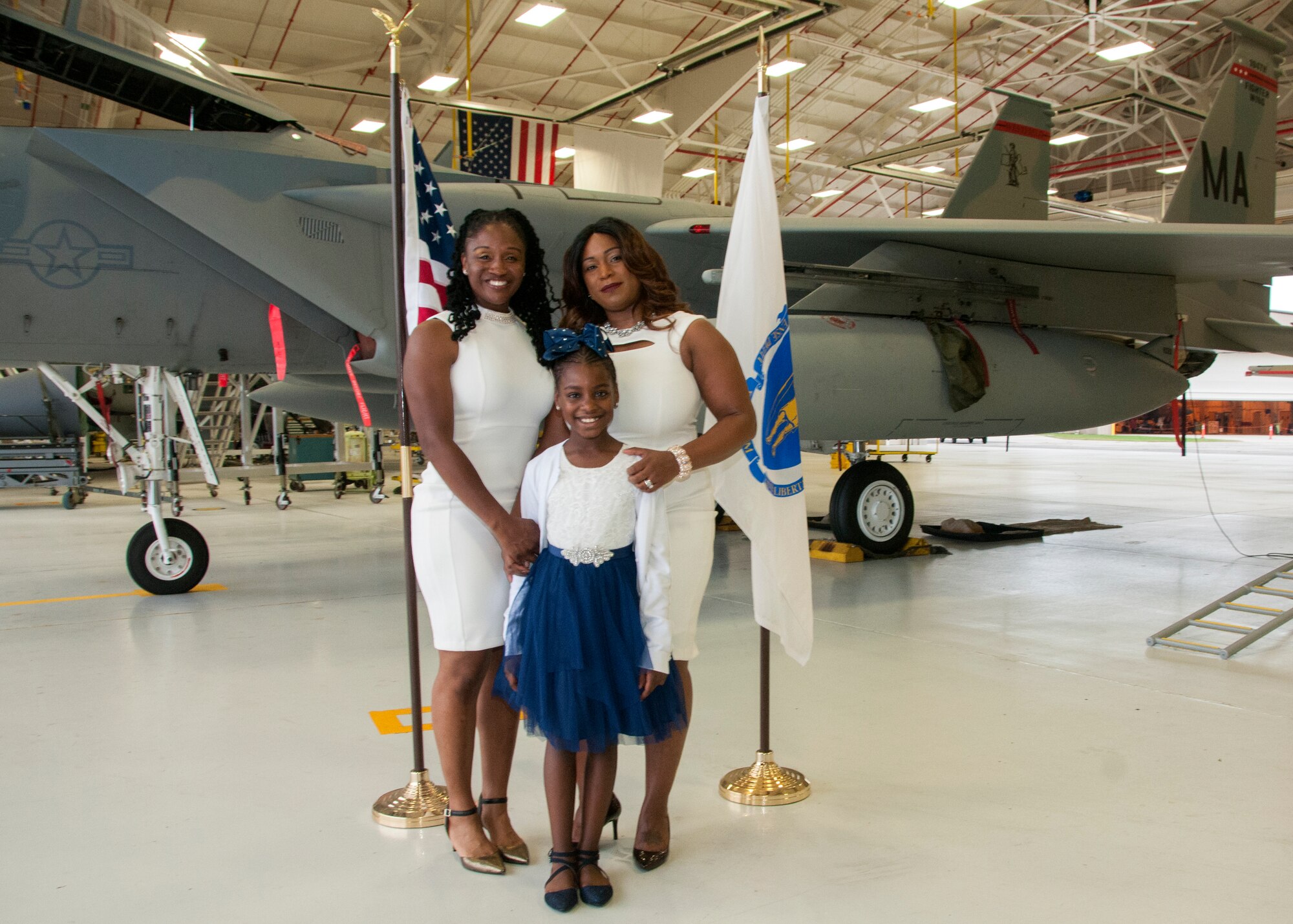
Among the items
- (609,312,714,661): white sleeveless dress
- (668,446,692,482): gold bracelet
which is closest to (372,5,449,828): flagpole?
(609,312,714,661): white sleeveless dress

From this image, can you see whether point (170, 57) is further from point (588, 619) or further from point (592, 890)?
point (592, 890)

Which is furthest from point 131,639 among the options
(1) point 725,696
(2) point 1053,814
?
(2) point 1053,814

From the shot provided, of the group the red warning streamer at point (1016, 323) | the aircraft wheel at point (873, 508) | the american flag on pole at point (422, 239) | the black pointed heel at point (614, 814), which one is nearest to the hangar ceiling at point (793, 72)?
the red warning streamer at point (1016, 323)

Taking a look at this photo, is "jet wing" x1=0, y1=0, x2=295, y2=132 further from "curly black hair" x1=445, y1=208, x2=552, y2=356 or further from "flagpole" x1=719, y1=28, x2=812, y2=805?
"flagpole" x1=719, y1=28, x2=812, y2=805

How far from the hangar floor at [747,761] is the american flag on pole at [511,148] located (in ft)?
20.5

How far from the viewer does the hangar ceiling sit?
15.1 m

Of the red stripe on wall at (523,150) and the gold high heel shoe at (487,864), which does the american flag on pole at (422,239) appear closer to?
the gold high heel shoe at (487,864)

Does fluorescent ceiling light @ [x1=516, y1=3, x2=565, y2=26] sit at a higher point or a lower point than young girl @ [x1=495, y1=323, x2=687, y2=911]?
higher

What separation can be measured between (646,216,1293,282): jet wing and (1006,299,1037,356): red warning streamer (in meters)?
0.39

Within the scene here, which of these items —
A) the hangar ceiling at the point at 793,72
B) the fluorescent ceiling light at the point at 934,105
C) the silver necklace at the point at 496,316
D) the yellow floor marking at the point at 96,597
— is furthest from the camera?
the fluorescent ceiling light at the point at 934,105

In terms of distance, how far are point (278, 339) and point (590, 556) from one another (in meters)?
4.23

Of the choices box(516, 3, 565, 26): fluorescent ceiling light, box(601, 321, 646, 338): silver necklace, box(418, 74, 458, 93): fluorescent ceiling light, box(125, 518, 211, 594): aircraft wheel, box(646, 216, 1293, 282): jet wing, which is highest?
box(516, 3, 565, 26): fluorescent ceiling light

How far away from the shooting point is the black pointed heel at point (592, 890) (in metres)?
2.14

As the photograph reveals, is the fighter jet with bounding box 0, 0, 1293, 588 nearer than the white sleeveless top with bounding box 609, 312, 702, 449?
No
